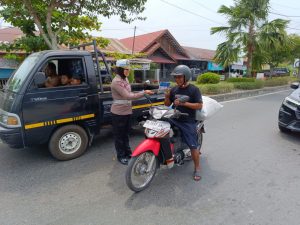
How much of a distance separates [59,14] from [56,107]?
494 centimetres

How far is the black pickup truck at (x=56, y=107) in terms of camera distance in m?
3.72

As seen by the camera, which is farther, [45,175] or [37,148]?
[37,148]

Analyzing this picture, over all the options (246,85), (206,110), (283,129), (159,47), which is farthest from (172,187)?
(159,47)

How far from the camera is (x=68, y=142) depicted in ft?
14.0

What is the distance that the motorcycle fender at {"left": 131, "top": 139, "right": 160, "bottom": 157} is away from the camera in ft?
10.4

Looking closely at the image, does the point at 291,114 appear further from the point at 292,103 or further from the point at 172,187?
the point at 172,187

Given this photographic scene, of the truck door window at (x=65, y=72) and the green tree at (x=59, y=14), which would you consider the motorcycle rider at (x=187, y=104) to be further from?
the green tree at (x=59, y=14)

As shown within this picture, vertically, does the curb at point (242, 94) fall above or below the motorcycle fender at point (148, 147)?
below

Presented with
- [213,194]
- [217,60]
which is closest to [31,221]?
[213,194]

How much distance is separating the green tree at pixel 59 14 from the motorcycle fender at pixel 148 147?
5280 mm

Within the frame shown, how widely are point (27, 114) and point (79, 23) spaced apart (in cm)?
564

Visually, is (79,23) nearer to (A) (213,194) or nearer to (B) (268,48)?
(A) (213,194)

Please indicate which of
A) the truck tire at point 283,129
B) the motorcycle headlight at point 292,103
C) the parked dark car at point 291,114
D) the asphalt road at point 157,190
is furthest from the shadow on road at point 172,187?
the truck tire at point 283,129

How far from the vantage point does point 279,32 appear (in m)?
15.1
